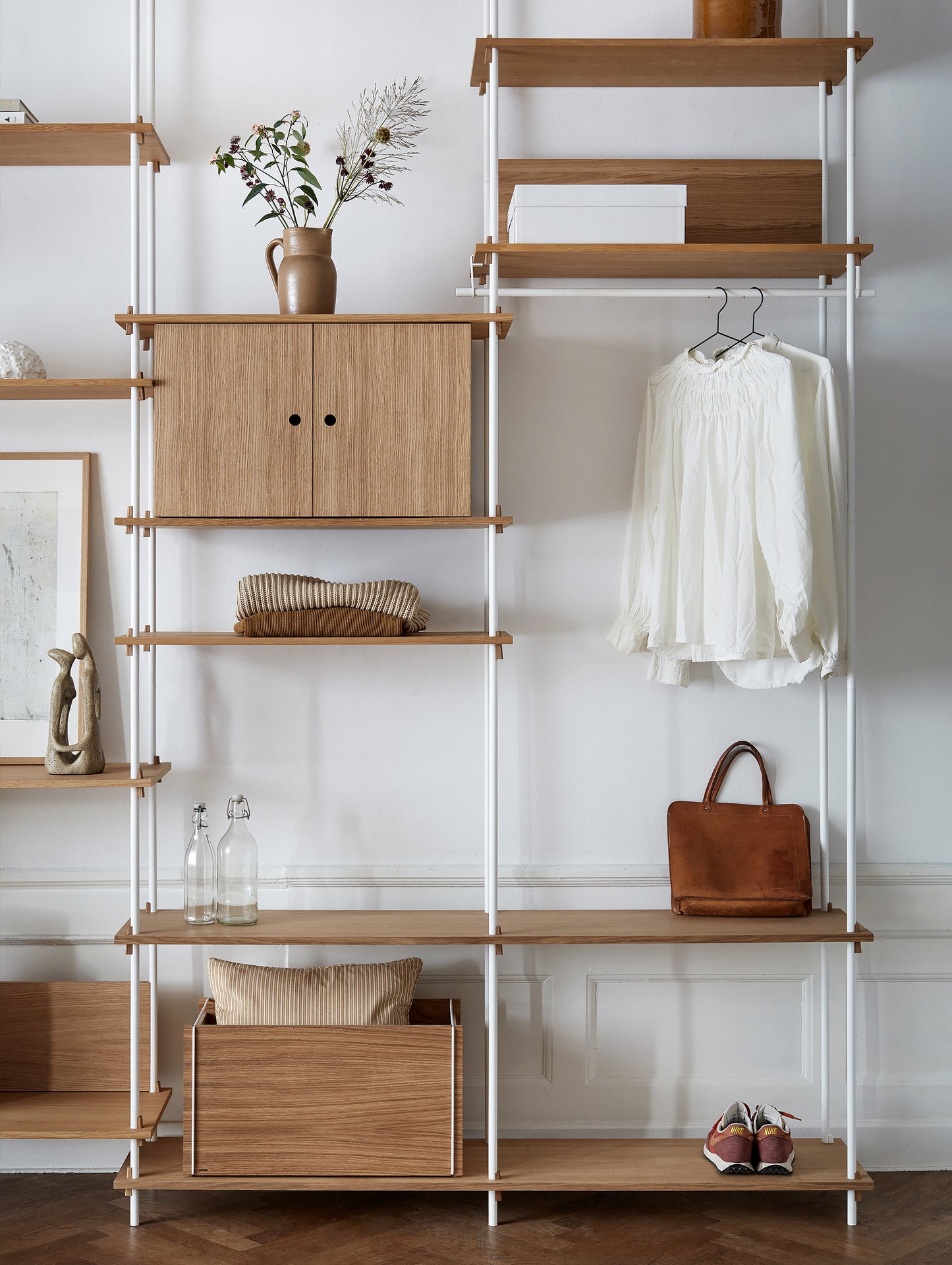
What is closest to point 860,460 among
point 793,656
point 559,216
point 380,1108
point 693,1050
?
point 793,656

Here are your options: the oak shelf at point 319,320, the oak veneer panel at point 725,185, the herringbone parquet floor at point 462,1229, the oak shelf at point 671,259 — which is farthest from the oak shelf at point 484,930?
the oak veneer panel at point 725,185

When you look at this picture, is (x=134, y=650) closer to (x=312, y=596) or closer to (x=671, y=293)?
(x=312, y=596)

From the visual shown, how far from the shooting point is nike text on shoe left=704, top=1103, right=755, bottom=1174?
2320mm

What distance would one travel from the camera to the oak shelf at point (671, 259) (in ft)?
7.50

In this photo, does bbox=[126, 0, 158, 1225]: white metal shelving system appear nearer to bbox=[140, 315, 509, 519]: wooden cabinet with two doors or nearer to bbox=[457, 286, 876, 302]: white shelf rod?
bbox=[140, 315, 509, 519]: wooden cabinet with two doors

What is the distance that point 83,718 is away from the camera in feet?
7.88

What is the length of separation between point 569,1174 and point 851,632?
4.23 feet

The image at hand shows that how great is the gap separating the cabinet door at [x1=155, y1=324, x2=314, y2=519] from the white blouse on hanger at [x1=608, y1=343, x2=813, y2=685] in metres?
0.76

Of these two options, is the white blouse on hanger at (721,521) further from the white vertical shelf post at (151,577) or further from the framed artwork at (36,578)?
the framed artwork at (36,578)

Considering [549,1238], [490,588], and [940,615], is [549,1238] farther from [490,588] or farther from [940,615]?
[940,615]

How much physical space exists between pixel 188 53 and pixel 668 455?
1455 millimetres

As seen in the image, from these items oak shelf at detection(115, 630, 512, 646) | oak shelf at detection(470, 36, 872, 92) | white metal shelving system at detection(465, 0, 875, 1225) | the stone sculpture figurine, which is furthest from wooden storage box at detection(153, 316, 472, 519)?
oak shelf at detection(470, 36, 872, 92)

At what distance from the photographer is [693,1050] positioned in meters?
2.59

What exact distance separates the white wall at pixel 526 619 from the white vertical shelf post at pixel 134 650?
0.20 metres
